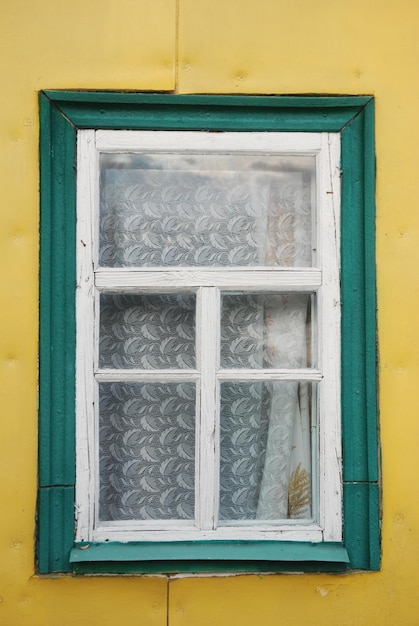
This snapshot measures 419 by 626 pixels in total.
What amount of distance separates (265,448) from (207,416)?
0.23 meters

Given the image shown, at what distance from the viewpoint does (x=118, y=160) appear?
2379 mm

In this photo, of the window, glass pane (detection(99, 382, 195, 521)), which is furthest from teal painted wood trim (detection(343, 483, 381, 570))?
glass pane (detection(99, 382, 195, 521))

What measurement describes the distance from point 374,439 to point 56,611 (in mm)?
1138

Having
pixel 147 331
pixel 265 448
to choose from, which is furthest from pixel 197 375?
pixel 265 448

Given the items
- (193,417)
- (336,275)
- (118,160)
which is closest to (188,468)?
(193,417)

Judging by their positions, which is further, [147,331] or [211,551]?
[147,331]

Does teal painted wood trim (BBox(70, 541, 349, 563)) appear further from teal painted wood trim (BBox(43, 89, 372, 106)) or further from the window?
teal painted wood trim (BBox(43, 89, 372, 106))

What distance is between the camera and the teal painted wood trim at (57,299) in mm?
2270

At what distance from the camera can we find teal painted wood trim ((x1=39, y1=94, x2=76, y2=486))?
7.45 feet

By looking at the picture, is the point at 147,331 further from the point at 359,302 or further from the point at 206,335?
the point at 359,302

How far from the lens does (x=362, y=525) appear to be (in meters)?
2.28

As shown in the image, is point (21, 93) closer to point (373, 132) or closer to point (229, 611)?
point (373, 132)

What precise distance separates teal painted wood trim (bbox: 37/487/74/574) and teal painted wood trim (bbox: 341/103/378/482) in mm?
891

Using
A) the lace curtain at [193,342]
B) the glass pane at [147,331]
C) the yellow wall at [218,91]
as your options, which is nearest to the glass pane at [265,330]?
the lace curtain at [193,342]
